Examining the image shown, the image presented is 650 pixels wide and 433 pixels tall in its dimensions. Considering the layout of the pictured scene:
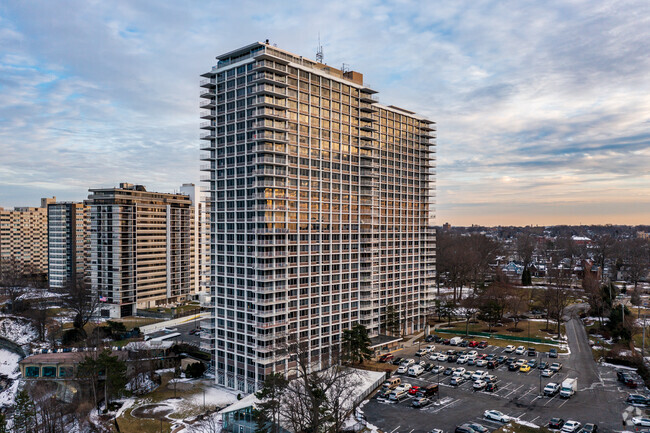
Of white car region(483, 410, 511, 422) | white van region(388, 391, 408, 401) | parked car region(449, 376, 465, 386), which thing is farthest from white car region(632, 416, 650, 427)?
white van region(388, 391, 408, 401)

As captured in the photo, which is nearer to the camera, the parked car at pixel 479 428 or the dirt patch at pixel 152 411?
the parked car at pixel 479 428

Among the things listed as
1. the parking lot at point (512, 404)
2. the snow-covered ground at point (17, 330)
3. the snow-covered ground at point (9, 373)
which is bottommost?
the snow-covered ground at point (9, 373)

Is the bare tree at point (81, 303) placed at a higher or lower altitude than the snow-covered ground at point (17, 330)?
higher

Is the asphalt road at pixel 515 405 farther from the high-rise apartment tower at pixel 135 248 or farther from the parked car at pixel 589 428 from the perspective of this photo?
the high-rise apartment tower at pixel 135 248

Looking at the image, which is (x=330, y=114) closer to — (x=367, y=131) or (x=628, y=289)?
(x=367, y=131)

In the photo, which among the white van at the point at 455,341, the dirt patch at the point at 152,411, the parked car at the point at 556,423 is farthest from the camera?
the white van at the point at 455,341

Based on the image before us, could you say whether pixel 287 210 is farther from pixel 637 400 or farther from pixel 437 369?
pixel 637 400

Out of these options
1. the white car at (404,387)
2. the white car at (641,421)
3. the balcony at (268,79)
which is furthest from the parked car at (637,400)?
the balcony at (268,79)

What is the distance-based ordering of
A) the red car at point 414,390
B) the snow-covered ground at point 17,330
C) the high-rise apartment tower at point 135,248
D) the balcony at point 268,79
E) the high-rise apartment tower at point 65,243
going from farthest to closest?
1. the high-rise apartment tower at point 65,243
2. the high-rise apartment tower at point 135,248
3. the snow-covered ground at point 17,330
4. the balcony at point 268,79
5. the red car at point 414,390
